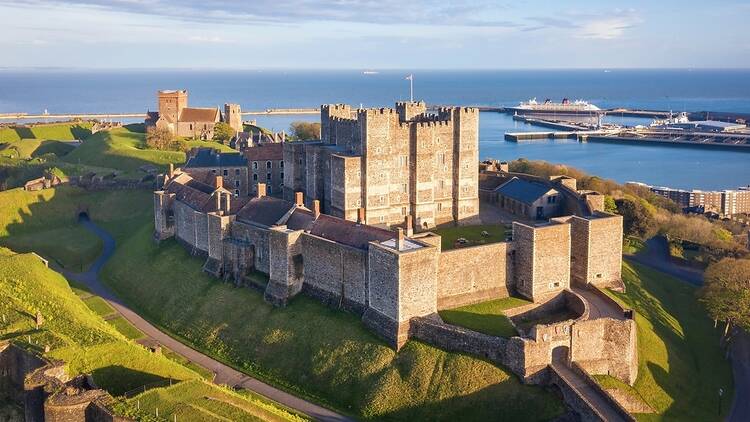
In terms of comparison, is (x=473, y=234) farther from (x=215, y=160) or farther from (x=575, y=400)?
(x=215, y=160)

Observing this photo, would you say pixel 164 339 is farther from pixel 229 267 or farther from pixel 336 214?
pixel 336 214

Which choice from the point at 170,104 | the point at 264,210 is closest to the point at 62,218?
the point at 264,210

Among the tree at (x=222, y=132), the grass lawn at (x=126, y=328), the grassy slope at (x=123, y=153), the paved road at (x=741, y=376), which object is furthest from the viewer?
the tree at (x=222, y=132)

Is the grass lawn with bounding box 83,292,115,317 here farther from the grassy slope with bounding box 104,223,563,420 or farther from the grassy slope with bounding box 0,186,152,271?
the grassy slope with bounding box 0,186,152,271

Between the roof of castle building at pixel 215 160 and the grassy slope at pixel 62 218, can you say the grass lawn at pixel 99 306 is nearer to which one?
the grassy slope at pixel 62 218

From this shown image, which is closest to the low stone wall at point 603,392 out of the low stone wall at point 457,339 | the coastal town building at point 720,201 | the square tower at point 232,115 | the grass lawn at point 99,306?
the low stone wall at point 457,339
